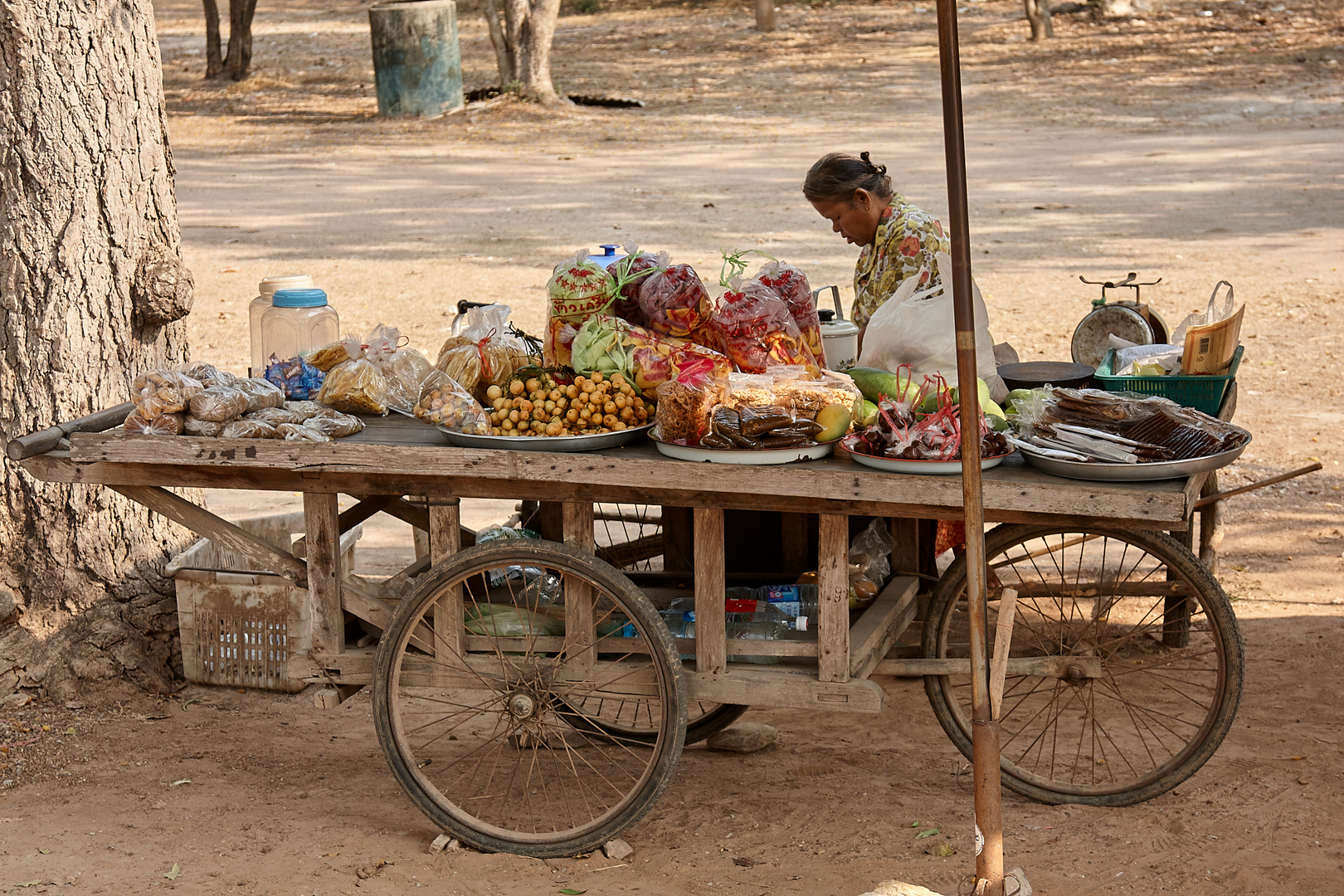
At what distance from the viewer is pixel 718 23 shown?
71.6ft

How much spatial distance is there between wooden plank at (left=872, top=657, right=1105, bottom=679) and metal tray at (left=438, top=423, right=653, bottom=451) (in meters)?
0.86

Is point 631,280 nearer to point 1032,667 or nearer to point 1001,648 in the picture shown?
point 1001,648

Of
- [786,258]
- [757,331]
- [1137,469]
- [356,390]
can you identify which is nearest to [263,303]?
[356,390]

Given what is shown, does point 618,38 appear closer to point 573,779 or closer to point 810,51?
point 810,51

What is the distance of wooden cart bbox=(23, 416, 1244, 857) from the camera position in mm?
2701

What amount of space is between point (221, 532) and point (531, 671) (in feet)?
2.81

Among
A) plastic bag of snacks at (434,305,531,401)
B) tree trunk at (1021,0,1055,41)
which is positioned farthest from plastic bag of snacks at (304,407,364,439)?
tree trunk at (1021,0,1055,41)

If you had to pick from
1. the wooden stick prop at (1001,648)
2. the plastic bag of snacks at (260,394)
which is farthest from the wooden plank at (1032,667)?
the plastic bag of snacks at (260,394)

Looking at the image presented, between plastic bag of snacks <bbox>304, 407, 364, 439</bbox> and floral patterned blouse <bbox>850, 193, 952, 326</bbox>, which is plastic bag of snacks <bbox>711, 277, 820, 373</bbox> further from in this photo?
plastic bag of snacks <bbox>304, 407, 364, 439</bbox>

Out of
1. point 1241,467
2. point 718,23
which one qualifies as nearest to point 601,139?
point 718,23

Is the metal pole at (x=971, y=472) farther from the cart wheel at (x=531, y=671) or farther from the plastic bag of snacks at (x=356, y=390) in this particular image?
the plastic bag of snacks at (x=356, y=390)

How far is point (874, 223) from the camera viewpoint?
3.86 m

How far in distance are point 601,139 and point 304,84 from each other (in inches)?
252

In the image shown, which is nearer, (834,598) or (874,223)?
(834,598)
